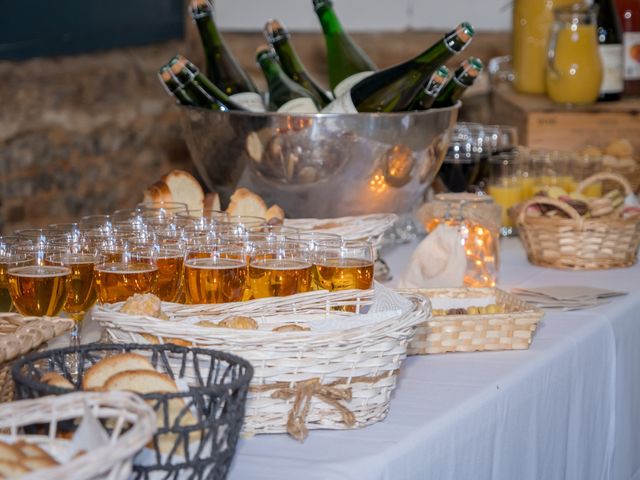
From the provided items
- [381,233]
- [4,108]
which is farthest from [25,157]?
[381,233]

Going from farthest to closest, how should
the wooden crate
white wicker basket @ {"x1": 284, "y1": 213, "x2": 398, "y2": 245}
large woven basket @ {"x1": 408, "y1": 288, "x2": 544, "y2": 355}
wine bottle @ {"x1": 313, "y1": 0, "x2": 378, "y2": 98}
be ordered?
the wooden crate
wine bottle @ {"x1": 313, "y1": 0, "x2": 378, "y2": 98}
white wicker basket @ {"x1": 284, "y1": 213, "x2": 398, "y2": 245}
large woven basket @ {"x1": 408, "y1": 288, "x2": 544, "y2": 355}

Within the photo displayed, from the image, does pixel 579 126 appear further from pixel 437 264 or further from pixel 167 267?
pixel 167 267

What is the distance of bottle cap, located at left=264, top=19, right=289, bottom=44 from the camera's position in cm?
190

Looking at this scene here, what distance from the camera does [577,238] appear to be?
179 cm

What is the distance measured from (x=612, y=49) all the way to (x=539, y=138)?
33cm

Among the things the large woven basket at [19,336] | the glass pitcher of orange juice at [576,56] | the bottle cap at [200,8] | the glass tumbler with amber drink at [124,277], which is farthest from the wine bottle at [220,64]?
the glass pitcher of orange juice at [576,56]

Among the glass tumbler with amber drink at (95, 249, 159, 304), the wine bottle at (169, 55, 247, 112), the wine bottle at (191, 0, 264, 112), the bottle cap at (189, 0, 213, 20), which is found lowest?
the glass tumbler with amber drink at (95, 249, 159, 304)

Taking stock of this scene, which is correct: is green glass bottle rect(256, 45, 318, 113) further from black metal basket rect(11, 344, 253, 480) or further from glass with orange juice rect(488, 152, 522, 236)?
black metal basket rect(11, 344, 253, 480)

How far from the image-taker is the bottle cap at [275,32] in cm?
190

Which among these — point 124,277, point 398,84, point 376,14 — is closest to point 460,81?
point 398,84

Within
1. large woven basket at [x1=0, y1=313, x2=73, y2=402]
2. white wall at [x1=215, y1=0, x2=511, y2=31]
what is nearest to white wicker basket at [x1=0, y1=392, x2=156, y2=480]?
large woven basket at [x1=0, y1=313, x2=73, y2=402]

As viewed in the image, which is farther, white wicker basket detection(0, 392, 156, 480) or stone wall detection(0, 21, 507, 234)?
stone wall detection(0, 21, 507, 234)

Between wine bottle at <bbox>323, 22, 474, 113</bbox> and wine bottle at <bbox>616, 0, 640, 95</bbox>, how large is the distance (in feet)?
4.01

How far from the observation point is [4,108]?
3.00m
